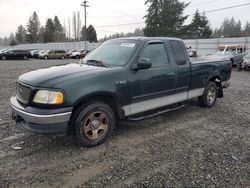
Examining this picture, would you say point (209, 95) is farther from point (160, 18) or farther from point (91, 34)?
point (91, 34)

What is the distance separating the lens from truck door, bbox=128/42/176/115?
4.57m

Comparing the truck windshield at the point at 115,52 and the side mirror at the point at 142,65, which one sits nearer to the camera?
the side mirror at the point at 142,65

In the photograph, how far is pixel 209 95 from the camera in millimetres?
6629

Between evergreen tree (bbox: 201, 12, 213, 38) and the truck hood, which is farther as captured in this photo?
evergreen tree (bbox: 201, 12, 213, 38)

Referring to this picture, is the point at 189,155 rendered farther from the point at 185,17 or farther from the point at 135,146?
the point at 185,17

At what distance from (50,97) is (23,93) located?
0.64 m

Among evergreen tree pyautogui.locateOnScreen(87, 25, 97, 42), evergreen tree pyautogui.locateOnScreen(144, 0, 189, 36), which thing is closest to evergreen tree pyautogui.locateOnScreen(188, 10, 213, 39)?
evergreen tree pyautogui.locateOnScreen(144, 0, 189, 36)

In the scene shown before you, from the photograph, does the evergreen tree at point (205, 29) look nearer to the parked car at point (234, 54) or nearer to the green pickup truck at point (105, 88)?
the parked car at point (234, 54)

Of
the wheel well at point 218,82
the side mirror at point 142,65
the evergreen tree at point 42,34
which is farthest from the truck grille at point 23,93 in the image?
the evergreen tree at point 42,34

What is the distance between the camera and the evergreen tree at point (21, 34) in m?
89.0

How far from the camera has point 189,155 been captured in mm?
3926

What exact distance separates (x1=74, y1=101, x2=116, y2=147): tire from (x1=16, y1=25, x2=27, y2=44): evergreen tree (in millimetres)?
94091

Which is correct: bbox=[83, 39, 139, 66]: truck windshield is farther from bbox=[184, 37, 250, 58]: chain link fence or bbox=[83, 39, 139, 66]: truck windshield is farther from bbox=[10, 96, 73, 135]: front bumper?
bbox=[184, 37, 250, 58]: chain link fence

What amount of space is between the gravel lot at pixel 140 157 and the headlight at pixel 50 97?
2.91ft
